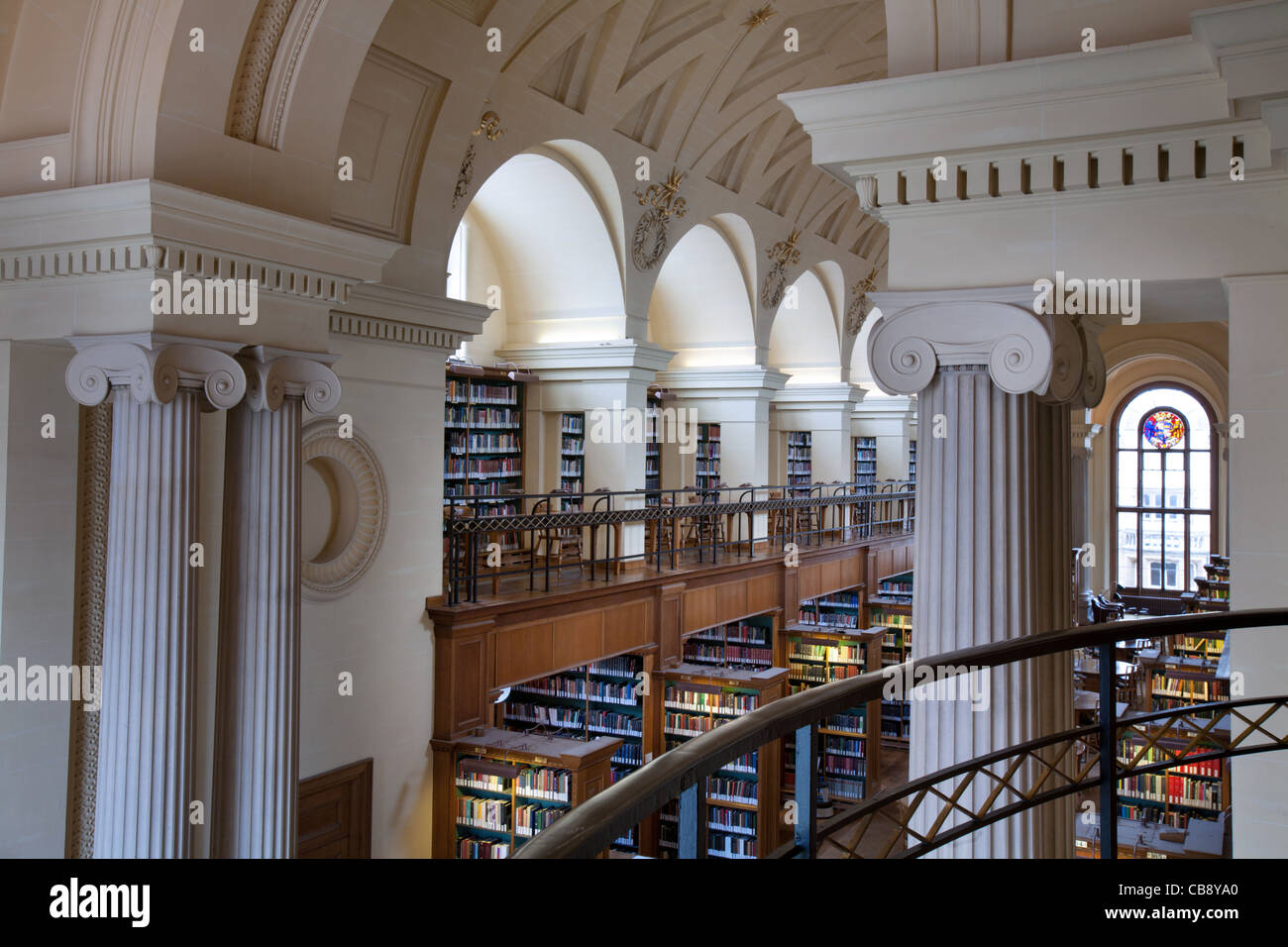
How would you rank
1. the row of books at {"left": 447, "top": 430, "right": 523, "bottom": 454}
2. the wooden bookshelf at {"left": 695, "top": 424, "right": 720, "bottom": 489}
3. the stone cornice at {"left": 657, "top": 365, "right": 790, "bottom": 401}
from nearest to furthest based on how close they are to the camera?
the row of books at {"left": 447, "top": 430, "right": 523, "bottom": 454}
the stone cornice at {"left": 657, "top": 365, "right": 790, "bottom": 401}
the wooden bookshelf at {"left": 695, "top": 424, "right": 720, "bottom": 489}

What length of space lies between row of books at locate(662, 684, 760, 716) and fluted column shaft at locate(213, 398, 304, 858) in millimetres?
5691

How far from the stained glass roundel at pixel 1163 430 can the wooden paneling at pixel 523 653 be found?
21.8 metres

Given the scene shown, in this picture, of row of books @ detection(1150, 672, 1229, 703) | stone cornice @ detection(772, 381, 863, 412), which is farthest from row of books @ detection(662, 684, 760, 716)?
stone cornice @ detection(772, 381, 863, 412)

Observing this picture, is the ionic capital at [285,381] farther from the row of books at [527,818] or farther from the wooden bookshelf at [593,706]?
the wooden bookshelf at [593,706]

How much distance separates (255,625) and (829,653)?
900 cm

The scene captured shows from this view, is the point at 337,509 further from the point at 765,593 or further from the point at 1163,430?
the point at 1163,430

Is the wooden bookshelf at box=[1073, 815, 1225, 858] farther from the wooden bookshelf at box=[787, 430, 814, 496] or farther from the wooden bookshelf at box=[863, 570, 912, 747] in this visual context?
the wooden bookshelf at box=[787, 430, 814, 496]

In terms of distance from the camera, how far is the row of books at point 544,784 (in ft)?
25.6

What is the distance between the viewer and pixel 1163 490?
2562cm

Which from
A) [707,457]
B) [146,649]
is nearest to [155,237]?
[146,649]

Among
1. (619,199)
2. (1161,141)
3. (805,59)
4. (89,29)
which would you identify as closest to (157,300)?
(89,29)

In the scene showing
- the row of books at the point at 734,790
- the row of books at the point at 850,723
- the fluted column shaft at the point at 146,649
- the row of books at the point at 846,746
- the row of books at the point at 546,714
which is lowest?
the row of books at the point at 846,746

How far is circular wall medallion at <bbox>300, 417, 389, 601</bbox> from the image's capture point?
729 centimetres

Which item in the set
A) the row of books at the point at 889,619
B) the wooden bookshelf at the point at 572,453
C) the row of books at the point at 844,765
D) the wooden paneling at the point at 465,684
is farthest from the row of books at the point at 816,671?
the wooden paneling at the point at 465,684
